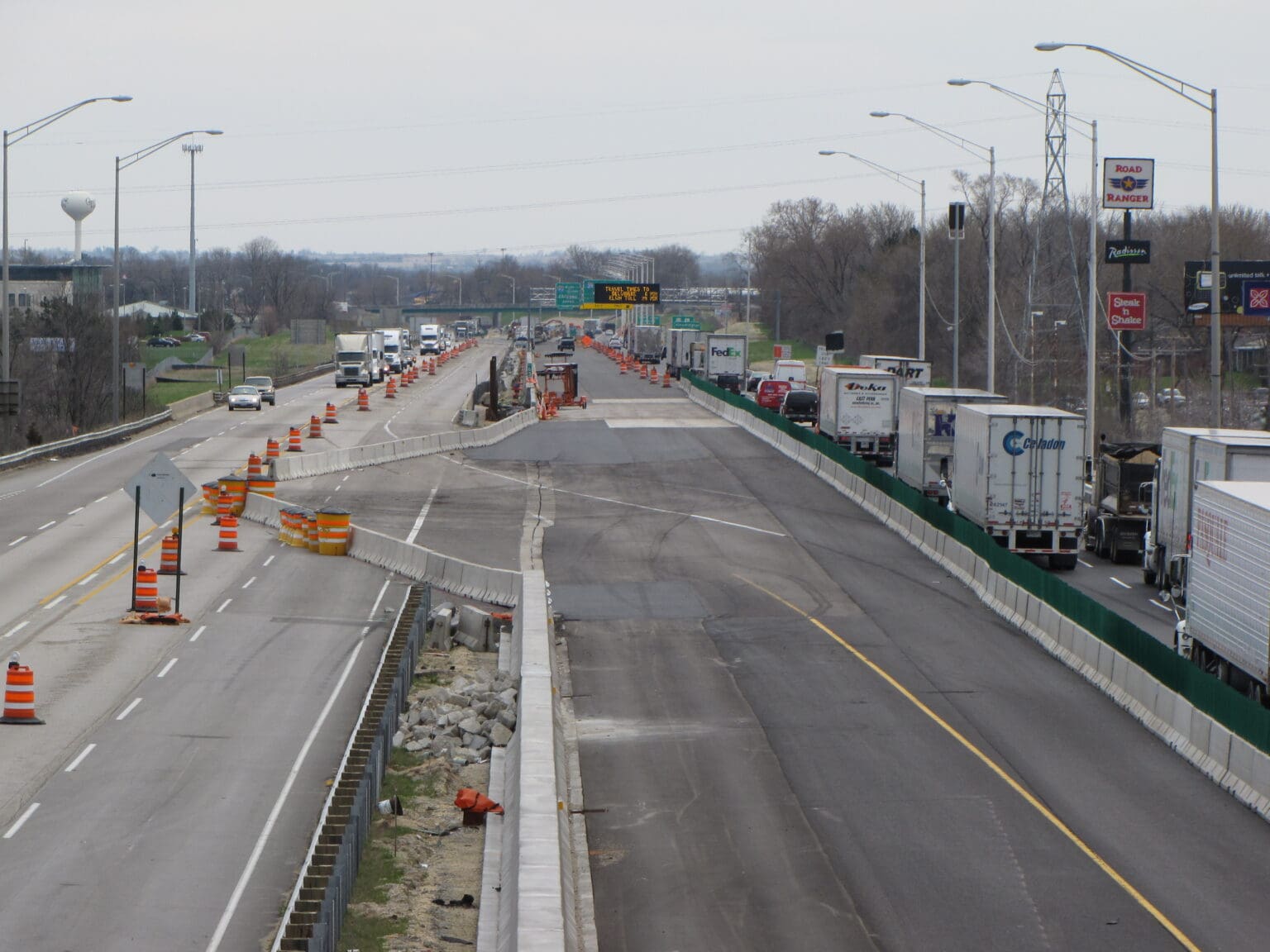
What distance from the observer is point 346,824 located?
14.7 meters

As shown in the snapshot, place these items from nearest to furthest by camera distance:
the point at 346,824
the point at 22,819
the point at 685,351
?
the point at 346,824
the point at 22,819
the point at 685,351

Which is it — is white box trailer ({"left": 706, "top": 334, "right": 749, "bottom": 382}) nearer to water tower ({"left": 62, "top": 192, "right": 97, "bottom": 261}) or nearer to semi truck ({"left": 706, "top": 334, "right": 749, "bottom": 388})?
semi truck ({"left": 706, "top": 334, "right": 749, "bottom": 388})

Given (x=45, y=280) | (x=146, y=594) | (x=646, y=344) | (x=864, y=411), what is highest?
(x=45, y=280)

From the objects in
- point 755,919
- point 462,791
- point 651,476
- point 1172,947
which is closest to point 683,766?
point 462,791

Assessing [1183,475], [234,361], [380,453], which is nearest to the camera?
[1183,475]

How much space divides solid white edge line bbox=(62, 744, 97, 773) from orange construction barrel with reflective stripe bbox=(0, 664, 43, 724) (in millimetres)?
1447

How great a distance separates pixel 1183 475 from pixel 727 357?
205 ft

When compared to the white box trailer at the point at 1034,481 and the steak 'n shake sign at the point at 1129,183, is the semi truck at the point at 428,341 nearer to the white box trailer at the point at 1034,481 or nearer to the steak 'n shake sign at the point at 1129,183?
the steak 'n shake sign at the point at 1129,183

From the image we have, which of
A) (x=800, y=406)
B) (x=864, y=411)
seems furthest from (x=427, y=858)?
(x=800, y=406)

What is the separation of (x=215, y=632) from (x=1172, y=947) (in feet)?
62.0

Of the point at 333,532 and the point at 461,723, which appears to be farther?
the point at 333,532

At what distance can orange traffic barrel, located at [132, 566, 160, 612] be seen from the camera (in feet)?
94.3

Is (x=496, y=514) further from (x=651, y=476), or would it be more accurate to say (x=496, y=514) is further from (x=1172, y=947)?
(x=1172, y=947)

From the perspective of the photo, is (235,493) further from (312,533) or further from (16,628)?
(16,628)
